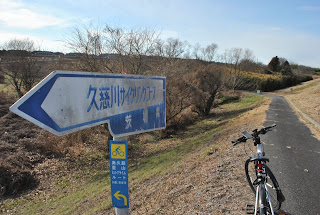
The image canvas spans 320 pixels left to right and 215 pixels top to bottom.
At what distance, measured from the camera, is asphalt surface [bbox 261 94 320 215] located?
12.8ft

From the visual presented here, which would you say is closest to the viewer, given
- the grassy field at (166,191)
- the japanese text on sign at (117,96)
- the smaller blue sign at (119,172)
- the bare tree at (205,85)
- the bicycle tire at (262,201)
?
the japanese text on sign at (117,96)

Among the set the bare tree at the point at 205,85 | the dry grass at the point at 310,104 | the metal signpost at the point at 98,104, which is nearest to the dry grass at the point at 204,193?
the metal signpost at the point at 98,104

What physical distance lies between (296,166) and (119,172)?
17.4ft

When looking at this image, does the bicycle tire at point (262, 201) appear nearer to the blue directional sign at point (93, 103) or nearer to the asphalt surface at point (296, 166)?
the asphalt surface at point (296, 166)

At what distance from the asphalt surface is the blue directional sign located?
257 centimetres

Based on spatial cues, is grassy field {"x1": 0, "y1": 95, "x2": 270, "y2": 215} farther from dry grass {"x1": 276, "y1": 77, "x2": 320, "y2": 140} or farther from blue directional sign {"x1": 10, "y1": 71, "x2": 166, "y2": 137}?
dry grass {"x1": 276, "y1": 77, "x2": 320, "y2": 140}

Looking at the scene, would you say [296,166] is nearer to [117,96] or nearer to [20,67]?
[117,96]

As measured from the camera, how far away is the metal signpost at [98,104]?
1504mm

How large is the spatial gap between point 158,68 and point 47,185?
1168 centimetres

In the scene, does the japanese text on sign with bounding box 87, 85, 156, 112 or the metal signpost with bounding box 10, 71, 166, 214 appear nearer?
the metal signpost with bounding box 10, 71, 166, 214

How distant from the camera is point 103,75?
2039 millimetres

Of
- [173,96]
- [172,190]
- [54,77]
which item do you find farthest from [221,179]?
[173,96]

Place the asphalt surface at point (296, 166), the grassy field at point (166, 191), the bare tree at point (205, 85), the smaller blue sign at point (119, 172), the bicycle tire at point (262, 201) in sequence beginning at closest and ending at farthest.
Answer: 1. the smaller blue sign at point (119, 172)
2. the bicycle tire at point (262, 201)
3. the asphalt surface at point (296, 166)
4. the grassy field at point (166, 191)
5. the bare tree at point (205, 85)

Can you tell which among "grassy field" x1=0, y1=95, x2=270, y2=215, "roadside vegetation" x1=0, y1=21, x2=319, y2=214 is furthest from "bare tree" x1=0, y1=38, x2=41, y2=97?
"grassy field" x1=0, y1=95, x2=270, y2=215
